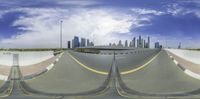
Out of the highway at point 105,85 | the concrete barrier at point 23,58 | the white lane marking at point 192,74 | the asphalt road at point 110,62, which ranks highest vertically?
the concrete barrier at point 23,58

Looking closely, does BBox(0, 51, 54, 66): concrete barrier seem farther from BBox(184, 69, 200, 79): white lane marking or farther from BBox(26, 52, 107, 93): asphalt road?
BBox(184, 69, 200, 79): white lane marking

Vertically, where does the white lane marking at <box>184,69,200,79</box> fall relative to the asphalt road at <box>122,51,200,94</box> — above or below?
above

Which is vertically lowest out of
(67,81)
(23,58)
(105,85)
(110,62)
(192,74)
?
(105,85)

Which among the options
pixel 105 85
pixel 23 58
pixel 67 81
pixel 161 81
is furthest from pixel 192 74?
pixel 23 58

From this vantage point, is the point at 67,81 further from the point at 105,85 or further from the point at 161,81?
the point at 161,81

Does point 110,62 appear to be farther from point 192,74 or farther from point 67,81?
point 67,81

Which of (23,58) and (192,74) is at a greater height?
(23,58)

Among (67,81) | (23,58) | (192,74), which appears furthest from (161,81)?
(23,58)

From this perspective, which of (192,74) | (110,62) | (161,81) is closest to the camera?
(161,81)

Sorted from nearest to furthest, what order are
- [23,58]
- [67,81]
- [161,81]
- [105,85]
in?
[105,85], [161,81], [67,81], [23,58]

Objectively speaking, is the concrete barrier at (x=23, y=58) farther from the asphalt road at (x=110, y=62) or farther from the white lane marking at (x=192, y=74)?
the white lane marking at (x=192, y=74)

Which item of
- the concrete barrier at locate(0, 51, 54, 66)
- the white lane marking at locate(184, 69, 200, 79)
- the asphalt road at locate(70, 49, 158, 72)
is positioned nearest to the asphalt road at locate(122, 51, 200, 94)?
the white lane marking at locate(184, 69, 200, 79)

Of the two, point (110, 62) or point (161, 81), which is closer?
point (161, 81)

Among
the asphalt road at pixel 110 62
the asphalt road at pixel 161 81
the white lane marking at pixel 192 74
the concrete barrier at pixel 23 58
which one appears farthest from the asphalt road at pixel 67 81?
the white lane marking at pixel 192 74
